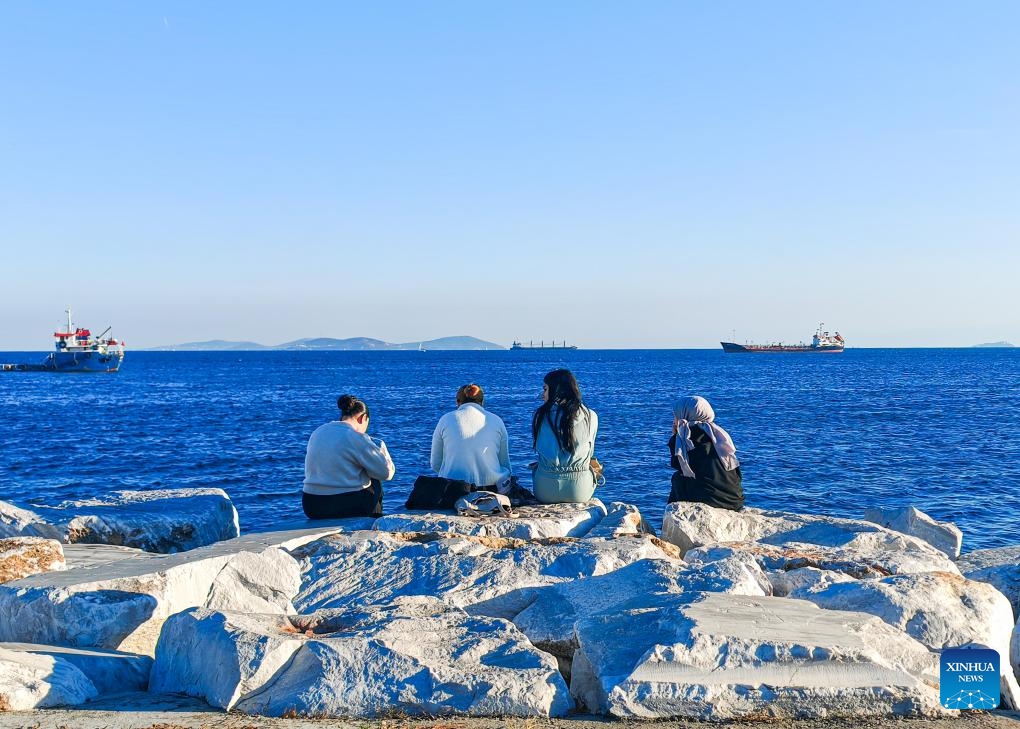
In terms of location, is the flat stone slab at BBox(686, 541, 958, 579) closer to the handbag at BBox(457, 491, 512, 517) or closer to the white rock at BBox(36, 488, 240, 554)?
the handbag at BBox(457, 491, 512, 517)

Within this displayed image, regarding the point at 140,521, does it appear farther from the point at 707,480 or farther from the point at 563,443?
the point at 707,480

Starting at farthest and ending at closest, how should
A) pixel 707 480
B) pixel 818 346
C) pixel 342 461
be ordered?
1. pixel 818 346
2. pixel 707 480
3. pixel 342 461

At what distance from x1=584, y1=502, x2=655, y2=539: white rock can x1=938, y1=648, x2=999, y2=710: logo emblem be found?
2.81m

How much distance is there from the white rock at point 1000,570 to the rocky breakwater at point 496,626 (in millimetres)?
344

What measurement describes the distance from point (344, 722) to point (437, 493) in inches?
162

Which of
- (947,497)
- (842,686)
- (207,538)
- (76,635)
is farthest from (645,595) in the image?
(947,497)

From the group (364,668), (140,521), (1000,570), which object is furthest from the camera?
(140,521)

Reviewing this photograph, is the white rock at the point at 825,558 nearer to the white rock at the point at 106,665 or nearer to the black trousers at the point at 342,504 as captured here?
the black trousers at the point at 342,504

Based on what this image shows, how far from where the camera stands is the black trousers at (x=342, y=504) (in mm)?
8023

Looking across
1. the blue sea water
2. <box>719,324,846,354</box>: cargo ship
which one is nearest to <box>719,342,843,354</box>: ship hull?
<box>719,324,846,354</box>: cargo ship

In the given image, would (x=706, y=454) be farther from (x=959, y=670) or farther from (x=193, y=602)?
(x=193, y=602)

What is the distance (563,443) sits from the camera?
7.81 meters

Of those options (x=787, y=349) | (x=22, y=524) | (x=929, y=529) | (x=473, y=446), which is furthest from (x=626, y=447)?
Answer: (x=787, y=349)

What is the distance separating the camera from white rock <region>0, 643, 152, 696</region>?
14.1ft
